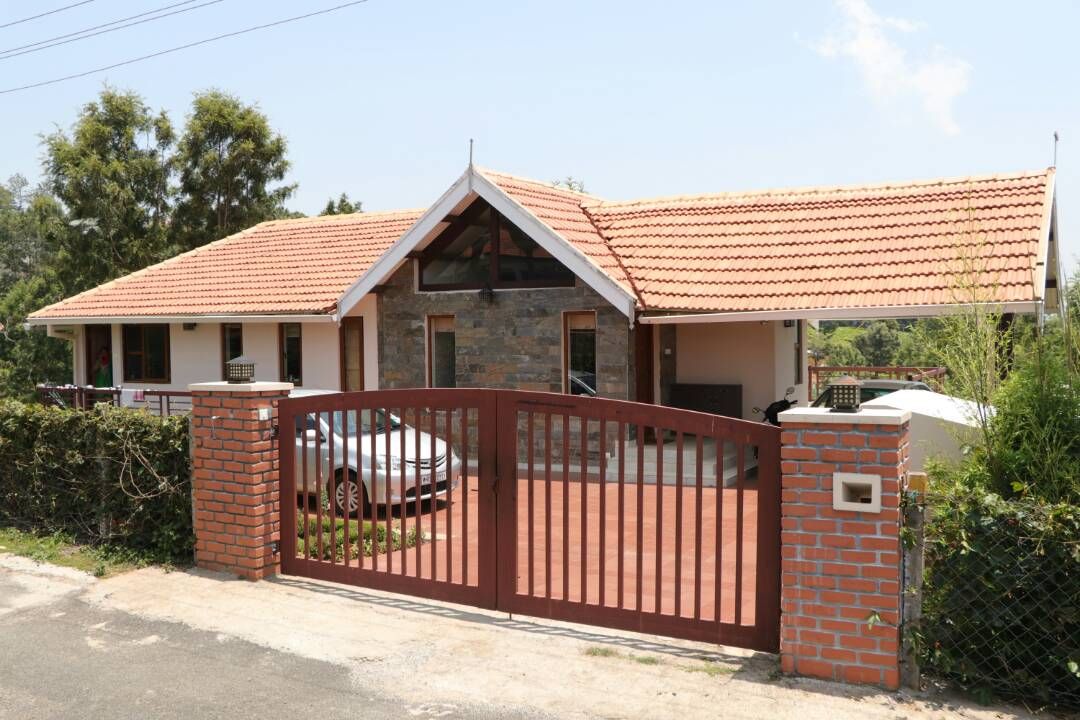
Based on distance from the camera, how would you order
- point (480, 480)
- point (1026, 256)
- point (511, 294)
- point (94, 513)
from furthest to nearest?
point (511, 294) → point (1026, 256) → point (94, 513) → point (480, 480)

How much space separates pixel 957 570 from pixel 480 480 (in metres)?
3.20

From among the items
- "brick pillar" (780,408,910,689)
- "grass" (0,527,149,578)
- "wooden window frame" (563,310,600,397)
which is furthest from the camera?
"wooden window frame" (563,310,600,397)

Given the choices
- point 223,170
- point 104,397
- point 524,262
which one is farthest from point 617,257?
point 223,170

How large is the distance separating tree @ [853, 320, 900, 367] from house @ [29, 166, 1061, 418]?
91.2 ft

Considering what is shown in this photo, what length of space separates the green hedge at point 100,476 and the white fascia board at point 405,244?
621cm

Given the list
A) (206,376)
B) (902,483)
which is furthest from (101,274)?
(902,483)

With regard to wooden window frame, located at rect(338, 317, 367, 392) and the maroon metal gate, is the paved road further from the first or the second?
wooden window frame, located at rect(338, 317, 367, 392)

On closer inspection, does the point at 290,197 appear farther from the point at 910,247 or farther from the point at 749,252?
the point at 910,247

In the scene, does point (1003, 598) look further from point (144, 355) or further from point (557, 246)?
point (144, 355)

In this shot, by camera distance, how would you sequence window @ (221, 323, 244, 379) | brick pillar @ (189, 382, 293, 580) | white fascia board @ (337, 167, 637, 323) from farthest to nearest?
window @ (221, 323, 244, 379), white fascia board @ (337, 167, 637, 323), brick pillar @ (189, 382, 293, 580)

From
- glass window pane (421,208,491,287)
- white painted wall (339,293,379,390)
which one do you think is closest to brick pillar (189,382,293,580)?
glass window pane (421,208,491,287)

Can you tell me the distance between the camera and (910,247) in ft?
44.3

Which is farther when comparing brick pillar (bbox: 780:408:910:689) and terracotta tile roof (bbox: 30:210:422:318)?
terracotta tile roof (bbox: 30:210:422:318)

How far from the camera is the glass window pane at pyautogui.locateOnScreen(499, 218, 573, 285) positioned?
46.3ft
